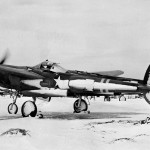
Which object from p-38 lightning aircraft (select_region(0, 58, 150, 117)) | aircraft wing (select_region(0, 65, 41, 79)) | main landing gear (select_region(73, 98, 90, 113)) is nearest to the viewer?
p-38 lightning aircraft (select_region(0, 58, 150, 117))

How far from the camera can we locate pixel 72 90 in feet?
49.7

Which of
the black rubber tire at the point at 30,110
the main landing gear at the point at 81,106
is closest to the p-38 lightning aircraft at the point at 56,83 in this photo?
the black rubber tire at the point at 30,110

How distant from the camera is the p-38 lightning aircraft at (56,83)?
1445 centimetres

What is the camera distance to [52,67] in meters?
16.1

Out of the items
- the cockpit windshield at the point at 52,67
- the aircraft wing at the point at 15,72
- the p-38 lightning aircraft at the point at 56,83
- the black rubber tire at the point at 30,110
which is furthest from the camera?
the cockpit windshield at the point at 52,67

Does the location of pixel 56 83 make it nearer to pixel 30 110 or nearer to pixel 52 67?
pixel 52 67

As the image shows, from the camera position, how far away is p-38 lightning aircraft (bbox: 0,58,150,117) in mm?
14447

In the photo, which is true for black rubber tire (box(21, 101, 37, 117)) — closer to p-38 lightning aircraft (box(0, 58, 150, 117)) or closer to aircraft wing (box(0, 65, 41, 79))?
p-38 lightning aircraft (box(0, 58, 150, 117))

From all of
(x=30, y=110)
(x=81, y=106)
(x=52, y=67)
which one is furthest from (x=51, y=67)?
(x=81, y=106)

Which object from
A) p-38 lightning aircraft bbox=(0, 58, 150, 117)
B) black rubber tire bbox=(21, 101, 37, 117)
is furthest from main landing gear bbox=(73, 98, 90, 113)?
black rubber tire bbox=(21, 101, 37, 117)

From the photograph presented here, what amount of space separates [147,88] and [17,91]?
6295mm

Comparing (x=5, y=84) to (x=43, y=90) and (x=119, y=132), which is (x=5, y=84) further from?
(x=119, y=132)

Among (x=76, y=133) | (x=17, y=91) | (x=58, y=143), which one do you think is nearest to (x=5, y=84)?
(x=17, y=91)

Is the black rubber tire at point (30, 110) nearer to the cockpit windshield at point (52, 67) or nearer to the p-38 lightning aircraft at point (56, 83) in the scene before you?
the p-38 lightning aircraft at point (56, 83)
